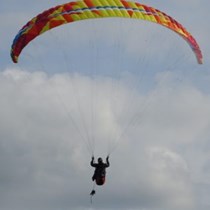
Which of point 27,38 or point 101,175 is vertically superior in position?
point 27,38

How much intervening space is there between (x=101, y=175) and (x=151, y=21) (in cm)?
974

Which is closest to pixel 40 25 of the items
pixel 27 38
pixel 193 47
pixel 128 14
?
pixel 27 38

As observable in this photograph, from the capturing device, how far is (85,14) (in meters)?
55.8

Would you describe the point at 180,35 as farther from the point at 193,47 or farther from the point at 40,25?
the point at 40,25

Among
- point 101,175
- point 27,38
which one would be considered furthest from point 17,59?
point 101,175

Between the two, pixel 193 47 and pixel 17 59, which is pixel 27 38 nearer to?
pixel 17 59

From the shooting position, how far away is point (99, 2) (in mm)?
56125

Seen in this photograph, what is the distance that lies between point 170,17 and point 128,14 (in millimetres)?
3057

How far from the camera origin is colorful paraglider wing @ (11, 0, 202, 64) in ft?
183

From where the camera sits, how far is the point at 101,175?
57.0m

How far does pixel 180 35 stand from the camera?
57.3 m

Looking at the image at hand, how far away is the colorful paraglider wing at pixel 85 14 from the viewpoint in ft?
183

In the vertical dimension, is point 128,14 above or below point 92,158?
above

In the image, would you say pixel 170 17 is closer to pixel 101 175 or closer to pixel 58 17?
pixel 58 17
